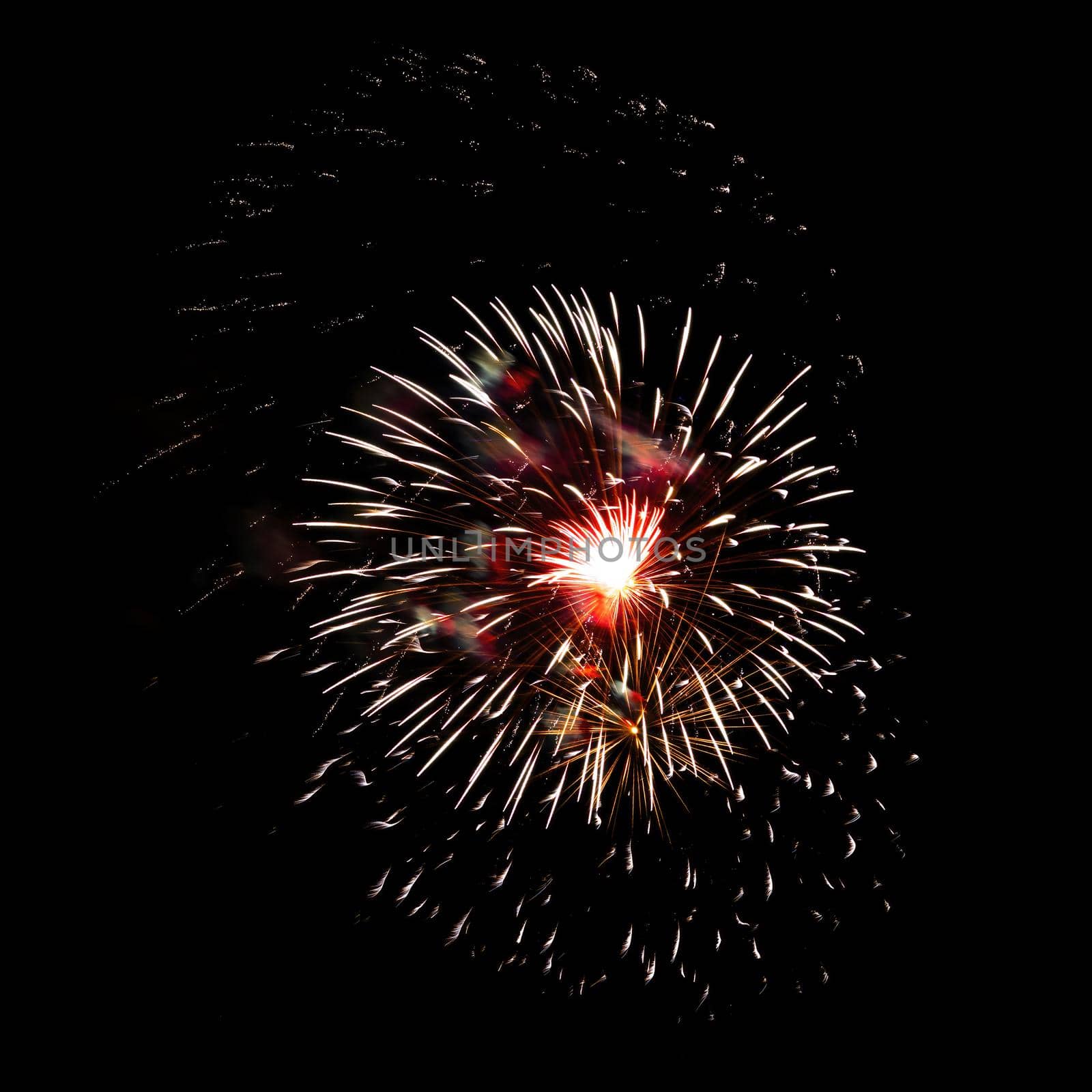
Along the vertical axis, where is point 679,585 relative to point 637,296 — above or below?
below

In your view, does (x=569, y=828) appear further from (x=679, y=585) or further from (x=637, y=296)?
(x=637, y=296)

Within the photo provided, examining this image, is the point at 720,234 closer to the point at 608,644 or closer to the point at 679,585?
the point at 679,585

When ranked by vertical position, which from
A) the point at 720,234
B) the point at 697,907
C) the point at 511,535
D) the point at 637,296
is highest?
the point at 720,234

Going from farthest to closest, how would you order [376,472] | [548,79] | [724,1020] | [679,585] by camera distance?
[724,1020] < [548,79] < [376,472] < [679,585]

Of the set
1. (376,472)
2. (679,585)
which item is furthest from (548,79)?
(679,585)

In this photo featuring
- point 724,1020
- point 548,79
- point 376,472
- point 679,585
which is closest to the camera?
point 679,585

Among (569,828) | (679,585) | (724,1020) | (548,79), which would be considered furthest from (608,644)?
(548,79)

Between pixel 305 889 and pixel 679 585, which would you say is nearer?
pixel 679 585
